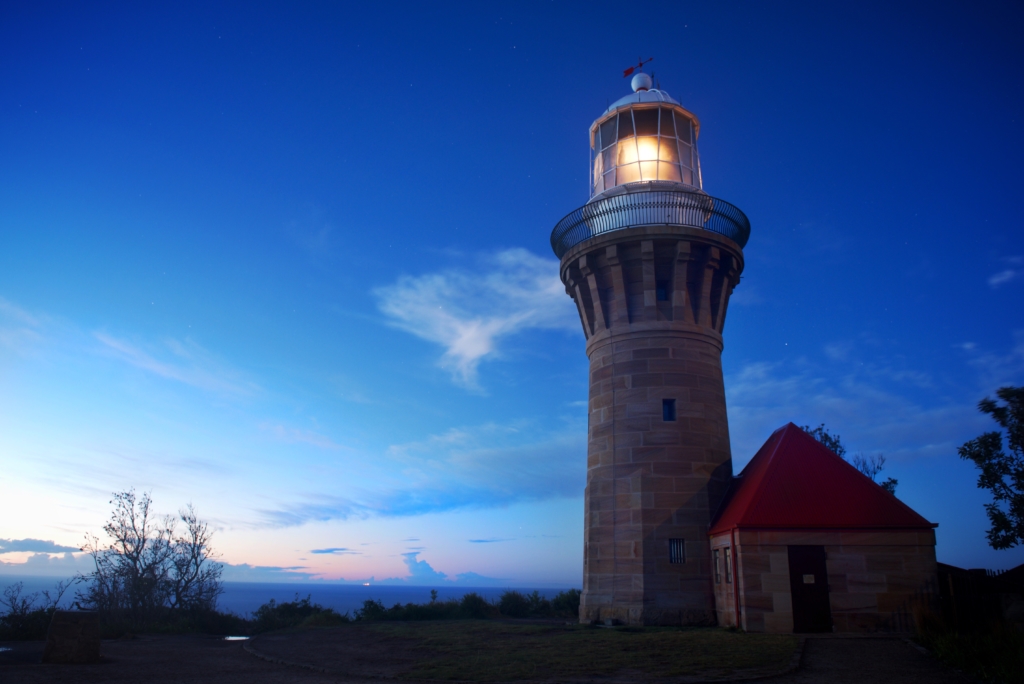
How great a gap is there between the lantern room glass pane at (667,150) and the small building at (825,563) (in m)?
11.8

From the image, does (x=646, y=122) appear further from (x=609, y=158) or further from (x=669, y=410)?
(x=669, y=410)

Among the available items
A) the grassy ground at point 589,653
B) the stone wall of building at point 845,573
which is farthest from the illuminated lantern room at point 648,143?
the grassy ground at point 589,653

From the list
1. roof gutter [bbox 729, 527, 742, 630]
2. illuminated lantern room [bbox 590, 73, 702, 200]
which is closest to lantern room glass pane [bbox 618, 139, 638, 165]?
illuminated lantern room [bbox 590, 73, 702, 200]

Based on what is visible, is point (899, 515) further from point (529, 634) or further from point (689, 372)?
point (529, 634)

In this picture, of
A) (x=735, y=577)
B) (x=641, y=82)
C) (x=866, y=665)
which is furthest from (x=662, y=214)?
(x=866, y=665)

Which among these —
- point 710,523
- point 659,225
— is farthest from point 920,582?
point 659,225

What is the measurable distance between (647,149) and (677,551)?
1321 centimetres

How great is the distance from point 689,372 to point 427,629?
1090 centimetres

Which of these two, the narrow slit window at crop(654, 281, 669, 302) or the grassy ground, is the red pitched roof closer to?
the grassy ground

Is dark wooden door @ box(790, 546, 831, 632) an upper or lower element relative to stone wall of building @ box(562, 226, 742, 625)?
lower

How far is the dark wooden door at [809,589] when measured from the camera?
53.8ft

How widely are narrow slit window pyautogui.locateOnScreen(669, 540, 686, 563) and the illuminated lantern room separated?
11640mm

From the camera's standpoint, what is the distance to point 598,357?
22.4 m

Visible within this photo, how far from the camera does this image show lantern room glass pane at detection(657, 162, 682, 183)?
74.5 ft
